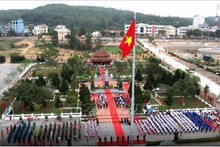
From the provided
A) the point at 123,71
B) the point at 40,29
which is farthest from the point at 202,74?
the point at 40,29

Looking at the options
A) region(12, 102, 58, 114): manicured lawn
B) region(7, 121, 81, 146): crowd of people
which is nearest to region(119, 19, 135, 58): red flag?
region(7, 121, 81, 146): crowd of people

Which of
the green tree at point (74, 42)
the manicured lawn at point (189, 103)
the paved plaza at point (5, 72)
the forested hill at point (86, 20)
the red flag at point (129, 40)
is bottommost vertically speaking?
the manicured lawn at point (189, 103)

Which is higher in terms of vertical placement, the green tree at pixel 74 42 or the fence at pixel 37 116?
the green tree at pixel 74 42

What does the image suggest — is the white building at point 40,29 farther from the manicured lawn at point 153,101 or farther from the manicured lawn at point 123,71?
the manicured lawn at point 153,101

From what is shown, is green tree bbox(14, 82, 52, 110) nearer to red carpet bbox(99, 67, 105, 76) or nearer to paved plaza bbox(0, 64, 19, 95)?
paved plaza bbox(0, 64, 19, 95)

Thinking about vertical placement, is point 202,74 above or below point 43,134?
above

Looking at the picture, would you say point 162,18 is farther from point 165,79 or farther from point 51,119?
point 51,119

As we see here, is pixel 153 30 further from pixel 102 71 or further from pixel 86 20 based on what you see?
pixel 102 71

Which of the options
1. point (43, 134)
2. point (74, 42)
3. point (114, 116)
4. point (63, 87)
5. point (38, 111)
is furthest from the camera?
point (74, 42)

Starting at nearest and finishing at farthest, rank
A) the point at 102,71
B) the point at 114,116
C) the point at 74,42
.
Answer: the point at 114,116 → the point at 102,71 → the point at 74,42

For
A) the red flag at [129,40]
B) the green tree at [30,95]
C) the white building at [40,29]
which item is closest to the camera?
the red flag at [129,40]

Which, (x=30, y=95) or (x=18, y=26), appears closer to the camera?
(x=30, y=95)

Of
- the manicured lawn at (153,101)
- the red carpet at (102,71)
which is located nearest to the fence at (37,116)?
the manicured lawn at (153,101)

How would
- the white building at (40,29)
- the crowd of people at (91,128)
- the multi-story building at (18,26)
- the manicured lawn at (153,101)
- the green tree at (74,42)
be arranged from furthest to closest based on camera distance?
the multi-story building at (18,26) < the white building at (40,29) < the green tree at (74,42) < the manicured lawn at (153,101) < the crowd of people at (91,128)
